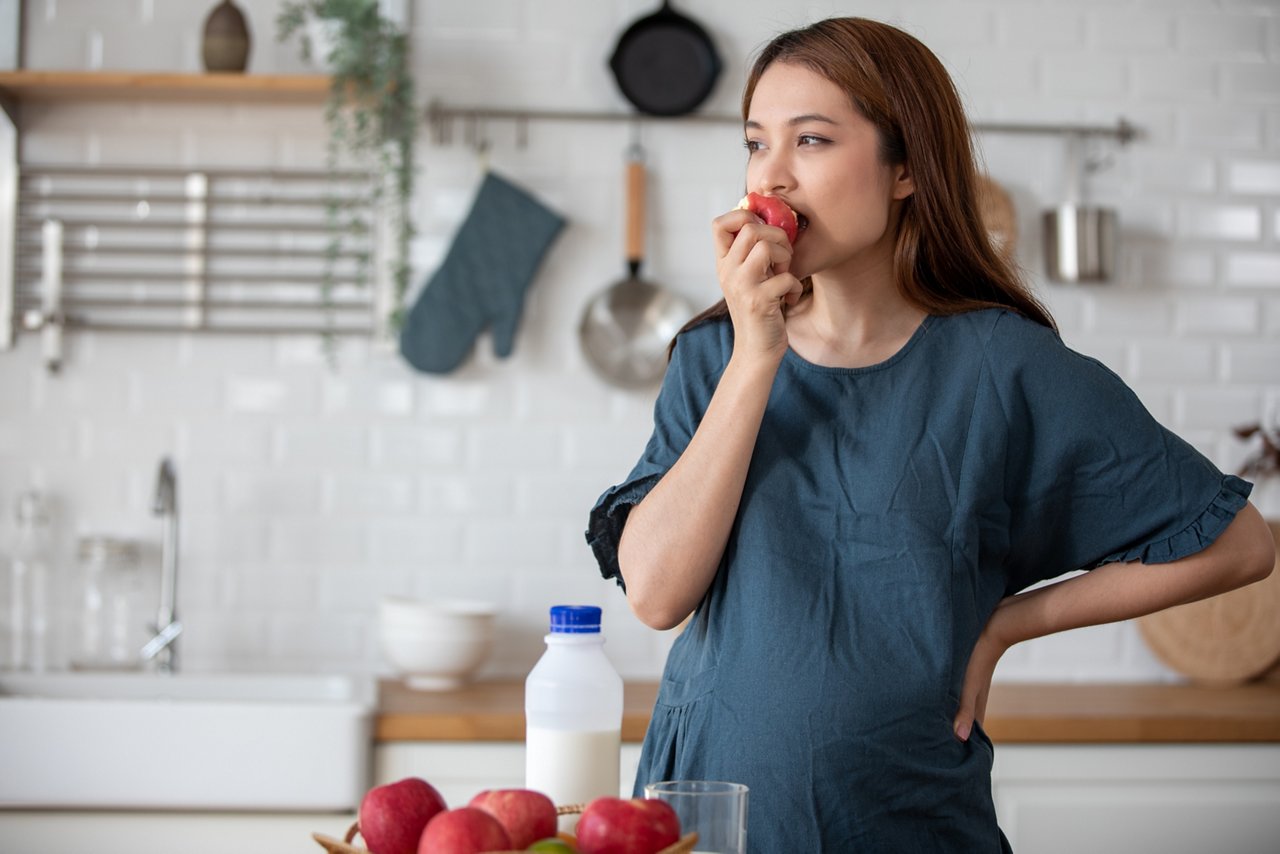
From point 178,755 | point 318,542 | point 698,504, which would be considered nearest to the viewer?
→ point 698,504

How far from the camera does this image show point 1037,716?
92.2 inches

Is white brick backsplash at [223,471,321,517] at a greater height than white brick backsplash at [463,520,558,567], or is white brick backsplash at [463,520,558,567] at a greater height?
white brick backsplash at [223,471,321,517]

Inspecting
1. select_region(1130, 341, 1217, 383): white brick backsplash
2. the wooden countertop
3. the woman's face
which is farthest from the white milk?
select_region(1130, 341, 1217, 383): white brick backsplash

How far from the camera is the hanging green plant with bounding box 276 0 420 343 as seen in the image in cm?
266

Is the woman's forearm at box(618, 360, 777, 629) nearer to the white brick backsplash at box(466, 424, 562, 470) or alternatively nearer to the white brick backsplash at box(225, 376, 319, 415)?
the white brick backsplash at box(466, 424, 562, 470)

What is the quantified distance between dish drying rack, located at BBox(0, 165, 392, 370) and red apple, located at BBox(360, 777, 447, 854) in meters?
2.04

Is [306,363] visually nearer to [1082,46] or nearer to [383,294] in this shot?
[383,294]

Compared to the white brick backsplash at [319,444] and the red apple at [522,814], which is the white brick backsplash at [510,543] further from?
the red apple at [522,814]

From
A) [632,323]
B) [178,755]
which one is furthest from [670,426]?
[632,323]

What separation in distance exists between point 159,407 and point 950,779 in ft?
6.76

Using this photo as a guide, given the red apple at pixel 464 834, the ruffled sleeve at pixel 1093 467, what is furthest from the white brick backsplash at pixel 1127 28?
the red apple at pixel 464 834

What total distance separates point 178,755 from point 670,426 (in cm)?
122

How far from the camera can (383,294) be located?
2830mm

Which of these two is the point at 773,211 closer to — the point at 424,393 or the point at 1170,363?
the point at 424,393
